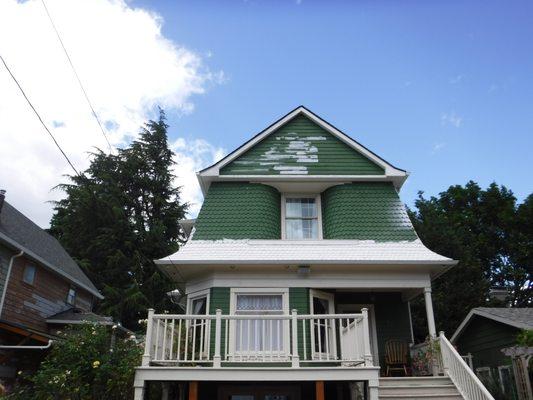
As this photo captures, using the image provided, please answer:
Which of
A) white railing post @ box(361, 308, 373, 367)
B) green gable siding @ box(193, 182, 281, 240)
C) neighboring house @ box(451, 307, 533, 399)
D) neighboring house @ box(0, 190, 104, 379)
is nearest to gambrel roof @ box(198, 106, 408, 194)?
green gable siding @ box(193, 182, 281, 240)

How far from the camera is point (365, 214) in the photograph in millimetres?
12117

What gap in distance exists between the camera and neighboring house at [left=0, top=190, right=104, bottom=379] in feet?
44.2

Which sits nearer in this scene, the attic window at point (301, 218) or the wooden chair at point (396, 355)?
the wooden chair at point (396, 355)

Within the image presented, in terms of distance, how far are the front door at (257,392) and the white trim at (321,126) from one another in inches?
216

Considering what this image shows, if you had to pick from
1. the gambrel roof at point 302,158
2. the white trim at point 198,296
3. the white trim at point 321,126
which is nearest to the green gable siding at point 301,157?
the gambrel roof at point 302,158

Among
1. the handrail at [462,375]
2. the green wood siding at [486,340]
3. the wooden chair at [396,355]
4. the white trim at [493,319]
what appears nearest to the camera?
the handrail at [462,375]

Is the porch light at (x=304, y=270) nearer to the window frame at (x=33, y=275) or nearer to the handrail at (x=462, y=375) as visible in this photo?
the handrail at (x=462, y=375)

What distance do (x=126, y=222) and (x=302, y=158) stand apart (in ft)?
58.2

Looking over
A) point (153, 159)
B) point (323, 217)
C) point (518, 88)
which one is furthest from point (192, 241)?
point (153, 159)

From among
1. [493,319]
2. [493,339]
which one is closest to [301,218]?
[493,319]

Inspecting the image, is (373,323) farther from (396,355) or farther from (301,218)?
(301,218)

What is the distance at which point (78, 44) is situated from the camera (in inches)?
366

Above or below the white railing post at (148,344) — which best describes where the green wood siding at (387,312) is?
above

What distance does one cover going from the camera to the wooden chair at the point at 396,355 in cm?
1084
